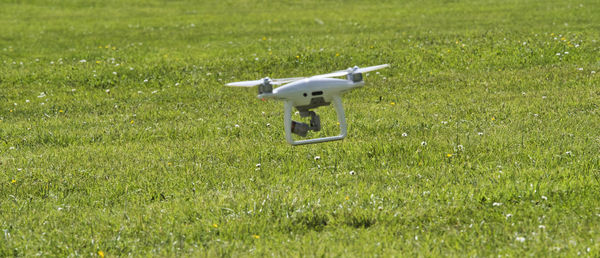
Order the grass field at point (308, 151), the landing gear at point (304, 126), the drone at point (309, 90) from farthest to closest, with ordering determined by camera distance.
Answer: the grass field at point (308, 151)
the landing gear at point (304, 126)
the drone at point (309, 90)

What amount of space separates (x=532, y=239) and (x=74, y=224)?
332 centimetres

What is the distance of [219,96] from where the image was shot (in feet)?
36.7

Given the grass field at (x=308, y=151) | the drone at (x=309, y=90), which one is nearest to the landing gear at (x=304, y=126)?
the drone at (x=309, y=90)

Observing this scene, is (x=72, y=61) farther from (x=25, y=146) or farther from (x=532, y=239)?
(x=532, y=239)

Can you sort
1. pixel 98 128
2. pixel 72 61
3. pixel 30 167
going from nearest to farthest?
pixel 30 167 → pixel 98 128 → pixel 72 61

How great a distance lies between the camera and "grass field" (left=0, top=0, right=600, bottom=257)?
4.97 m

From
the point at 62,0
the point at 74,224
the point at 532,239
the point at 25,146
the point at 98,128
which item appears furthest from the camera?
the point at 62,0

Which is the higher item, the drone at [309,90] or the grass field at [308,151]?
the drone at [309,90]

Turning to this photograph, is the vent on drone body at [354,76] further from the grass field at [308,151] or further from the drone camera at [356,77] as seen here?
the grass field at [308,151]

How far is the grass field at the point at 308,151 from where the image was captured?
4.97 m

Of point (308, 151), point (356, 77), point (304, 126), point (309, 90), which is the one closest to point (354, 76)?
point (356, 77)

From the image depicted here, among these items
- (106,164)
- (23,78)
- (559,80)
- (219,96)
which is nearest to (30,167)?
(106,164)

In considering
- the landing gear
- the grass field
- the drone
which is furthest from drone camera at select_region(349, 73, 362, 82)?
the grass field

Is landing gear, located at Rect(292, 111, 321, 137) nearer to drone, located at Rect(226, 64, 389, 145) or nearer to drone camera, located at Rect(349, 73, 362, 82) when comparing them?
drone, located at Rect(226, 64, 389, 145)
